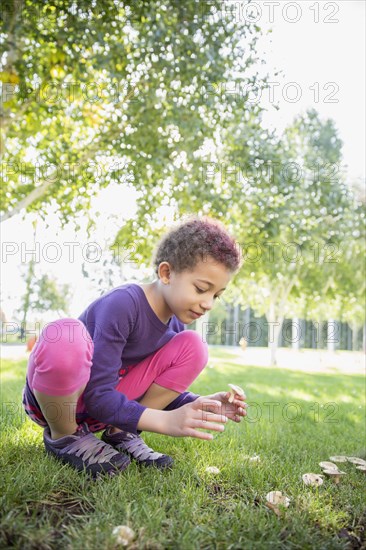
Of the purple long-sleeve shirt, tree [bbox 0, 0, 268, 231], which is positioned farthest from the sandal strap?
tree [bbox 0, 0, 268, 231]

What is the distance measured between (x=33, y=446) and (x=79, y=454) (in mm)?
414

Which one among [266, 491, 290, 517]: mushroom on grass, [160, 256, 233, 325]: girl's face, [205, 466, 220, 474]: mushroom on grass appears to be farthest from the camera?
[160, 256, 233, 325]: girl's face

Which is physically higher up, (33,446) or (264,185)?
(264,185)

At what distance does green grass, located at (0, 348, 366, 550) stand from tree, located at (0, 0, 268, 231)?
3621mm

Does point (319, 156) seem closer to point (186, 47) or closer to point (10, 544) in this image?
point (186, 47)

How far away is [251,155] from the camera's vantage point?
21.6 ft

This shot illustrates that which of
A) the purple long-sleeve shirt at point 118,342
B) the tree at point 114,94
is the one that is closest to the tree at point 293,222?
the tree at point 114,94

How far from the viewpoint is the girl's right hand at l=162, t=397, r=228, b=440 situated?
1.59 meters

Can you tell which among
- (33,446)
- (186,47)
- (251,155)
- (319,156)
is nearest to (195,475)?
(33,446)

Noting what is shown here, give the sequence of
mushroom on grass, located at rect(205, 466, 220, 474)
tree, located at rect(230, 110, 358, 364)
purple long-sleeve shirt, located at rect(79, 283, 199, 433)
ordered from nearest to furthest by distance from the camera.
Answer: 1. purple long-sleeve shirt, located at rect(79, 283, 199, 433)
2. mushroom on grass, located at rect(205, 466, 220, 474)
3. tree, located at rect(230, 110, 358, 364)

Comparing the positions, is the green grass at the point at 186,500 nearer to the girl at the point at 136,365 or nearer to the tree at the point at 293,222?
the girl at the point at 136,365

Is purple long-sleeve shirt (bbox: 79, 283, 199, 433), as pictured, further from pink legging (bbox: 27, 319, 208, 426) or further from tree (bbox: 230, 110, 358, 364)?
tree (bbox: 230, 110, 358, 364)

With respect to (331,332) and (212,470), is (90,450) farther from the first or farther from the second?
(331,332)

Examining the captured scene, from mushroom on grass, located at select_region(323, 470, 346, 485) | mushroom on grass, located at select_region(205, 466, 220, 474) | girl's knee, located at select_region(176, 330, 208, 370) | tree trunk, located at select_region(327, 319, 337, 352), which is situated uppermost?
girl's knee, located at select_region(176, 330, 208, 370)
